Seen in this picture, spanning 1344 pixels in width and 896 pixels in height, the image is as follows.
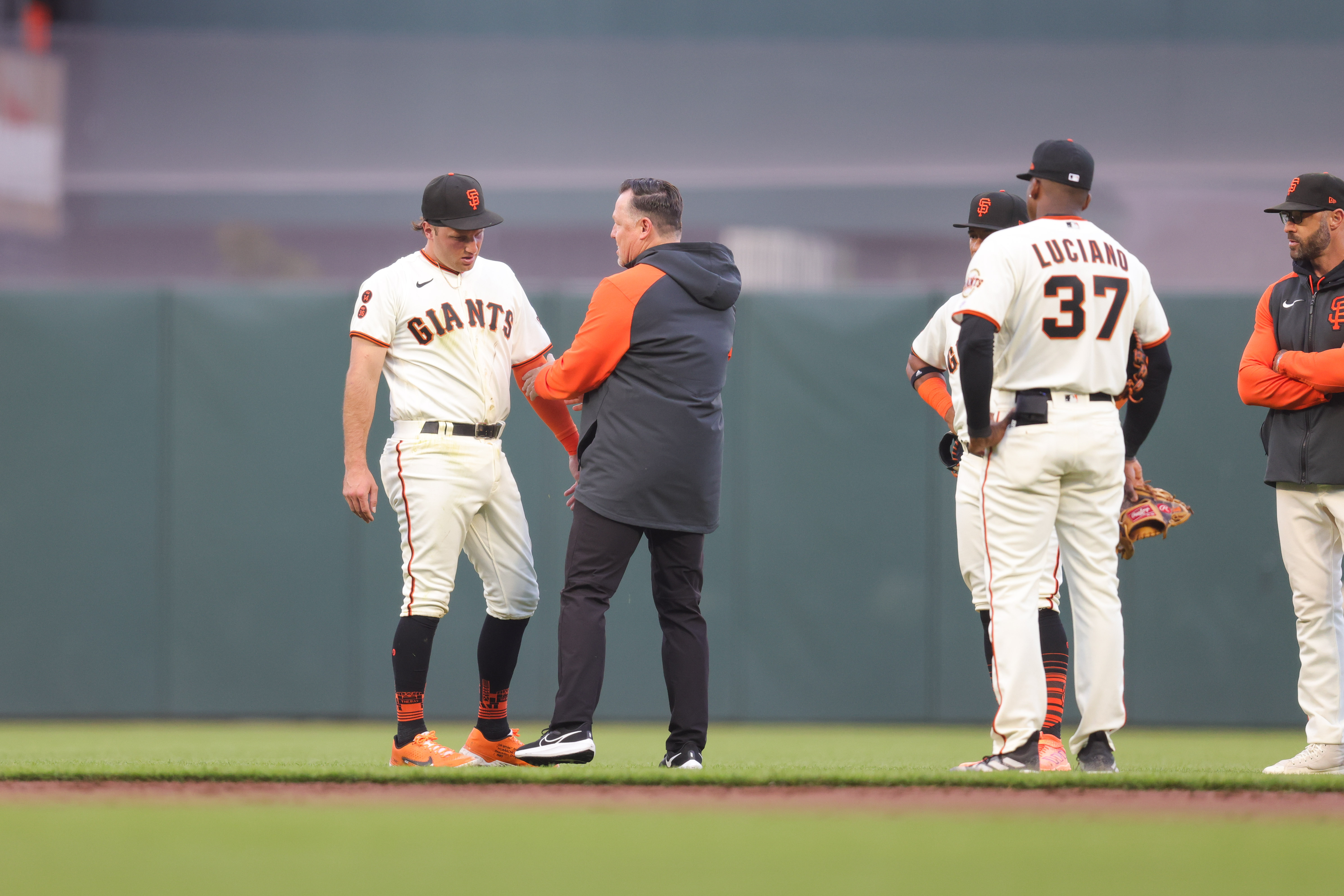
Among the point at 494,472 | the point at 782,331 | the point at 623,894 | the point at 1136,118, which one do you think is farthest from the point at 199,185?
the point at 623,894

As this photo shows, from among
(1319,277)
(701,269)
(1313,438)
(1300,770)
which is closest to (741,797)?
(701,269)

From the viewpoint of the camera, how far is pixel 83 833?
2941 mm

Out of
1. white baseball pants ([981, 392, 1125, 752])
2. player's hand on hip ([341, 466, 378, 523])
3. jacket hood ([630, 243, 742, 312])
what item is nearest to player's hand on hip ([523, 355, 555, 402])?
jacket hood ([630, 243, 742, 312])

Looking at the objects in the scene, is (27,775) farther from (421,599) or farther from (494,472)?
(494,472)

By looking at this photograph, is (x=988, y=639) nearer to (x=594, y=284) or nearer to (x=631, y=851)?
(x=631, y=851)

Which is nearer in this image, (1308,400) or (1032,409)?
(1032,409)

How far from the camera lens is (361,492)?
4191mm

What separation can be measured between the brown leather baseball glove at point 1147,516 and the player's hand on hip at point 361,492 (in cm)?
235

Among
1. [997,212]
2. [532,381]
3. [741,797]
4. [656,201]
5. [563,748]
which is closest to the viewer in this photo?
[741,797]

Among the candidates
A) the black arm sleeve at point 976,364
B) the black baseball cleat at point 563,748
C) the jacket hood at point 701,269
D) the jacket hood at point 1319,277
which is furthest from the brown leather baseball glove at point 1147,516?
the black baseball cleat at point 563,748

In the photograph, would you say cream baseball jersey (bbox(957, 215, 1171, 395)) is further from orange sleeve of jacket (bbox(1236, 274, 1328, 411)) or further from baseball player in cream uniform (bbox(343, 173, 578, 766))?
baseball player in cream uniform (bbox(343, 173, 578, 766))

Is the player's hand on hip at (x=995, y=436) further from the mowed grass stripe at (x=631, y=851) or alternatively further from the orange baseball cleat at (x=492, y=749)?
the orange baseball cleat at (x=492, y=749)

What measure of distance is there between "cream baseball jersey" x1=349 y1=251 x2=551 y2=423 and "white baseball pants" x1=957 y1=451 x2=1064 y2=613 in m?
1.50

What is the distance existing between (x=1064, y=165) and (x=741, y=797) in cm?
205
